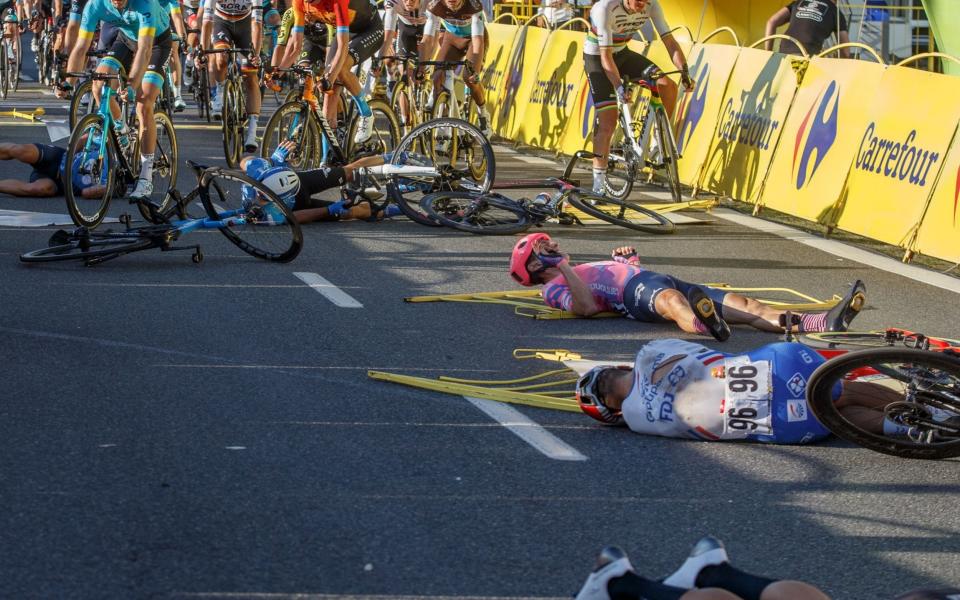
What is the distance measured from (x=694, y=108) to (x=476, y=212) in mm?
3854

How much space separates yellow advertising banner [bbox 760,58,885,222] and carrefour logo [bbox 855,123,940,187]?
153 mm

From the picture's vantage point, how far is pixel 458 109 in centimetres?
1619

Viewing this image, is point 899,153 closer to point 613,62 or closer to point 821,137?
point 821,137

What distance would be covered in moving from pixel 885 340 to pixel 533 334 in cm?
263

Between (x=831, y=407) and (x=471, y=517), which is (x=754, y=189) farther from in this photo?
(x=471, y=517)

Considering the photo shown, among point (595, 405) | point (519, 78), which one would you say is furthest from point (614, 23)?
point (595, 405)

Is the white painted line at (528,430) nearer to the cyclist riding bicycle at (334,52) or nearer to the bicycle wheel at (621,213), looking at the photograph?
the bicycle wheel at (621,213)

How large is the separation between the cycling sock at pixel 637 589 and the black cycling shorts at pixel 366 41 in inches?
439

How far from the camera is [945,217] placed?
1070 cm

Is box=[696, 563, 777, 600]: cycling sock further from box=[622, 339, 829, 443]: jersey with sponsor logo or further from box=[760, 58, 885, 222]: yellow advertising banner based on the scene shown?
box=[760, 58, 885, 222]: yellow advertising banner

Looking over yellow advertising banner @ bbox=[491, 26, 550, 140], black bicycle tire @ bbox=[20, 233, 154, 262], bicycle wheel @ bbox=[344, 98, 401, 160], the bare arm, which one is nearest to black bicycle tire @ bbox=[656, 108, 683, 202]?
bicycle wheel @ bbox=[344, 98, 401, 160]

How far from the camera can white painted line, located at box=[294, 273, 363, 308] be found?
9.15 meters

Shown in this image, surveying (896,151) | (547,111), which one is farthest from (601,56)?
(547,111)

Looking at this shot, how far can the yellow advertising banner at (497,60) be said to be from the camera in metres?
20.1
